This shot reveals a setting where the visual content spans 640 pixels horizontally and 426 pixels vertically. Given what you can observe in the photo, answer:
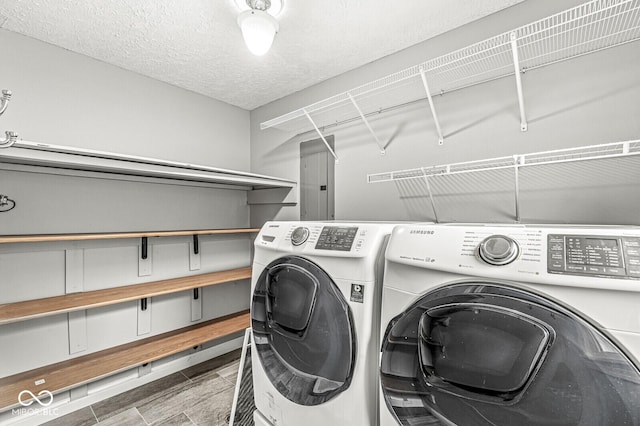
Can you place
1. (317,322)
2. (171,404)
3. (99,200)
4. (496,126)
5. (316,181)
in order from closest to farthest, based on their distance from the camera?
(317,322) < (496,126) < (171,404) < (99,200) < (316,181)

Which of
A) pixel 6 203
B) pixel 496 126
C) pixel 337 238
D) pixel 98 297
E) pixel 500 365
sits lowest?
pixel 98 297

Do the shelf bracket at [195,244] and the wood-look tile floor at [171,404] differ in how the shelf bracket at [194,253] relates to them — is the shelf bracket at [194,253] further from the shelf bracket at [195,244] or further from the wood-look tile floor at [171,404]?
the wood-look tile floor at [171,404]

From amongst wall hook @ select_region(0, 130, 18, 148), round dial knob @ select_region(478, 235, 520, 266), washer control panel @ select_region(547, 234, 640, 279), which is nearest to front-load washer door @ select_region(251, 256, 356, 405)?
round dial knob @ select_region(478, 235, 520, 266)

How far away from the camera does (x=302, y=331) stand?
1.24 metres

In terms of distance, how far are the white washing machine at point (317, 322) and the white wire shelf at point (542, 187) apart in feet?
2.40

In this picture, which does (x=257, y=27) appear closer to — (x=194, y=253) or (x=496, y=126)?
(x=496, y=126)

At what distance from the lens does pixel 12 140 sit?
127 cm

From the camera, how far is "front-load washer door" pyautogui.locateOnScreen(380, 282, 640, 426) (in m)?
0.62

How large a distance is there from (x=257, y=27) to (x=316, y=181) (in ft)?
4.11

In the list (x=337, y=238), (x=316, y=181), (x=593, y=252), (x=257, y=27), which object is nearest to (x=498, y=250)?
(x=593, y=252)

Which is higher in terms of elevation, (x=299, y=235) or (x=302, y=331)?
(x=299, y=235)

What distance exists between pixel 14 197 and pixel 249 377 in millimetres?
1753

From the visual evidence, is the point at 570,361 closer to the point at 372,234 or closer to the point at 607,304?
the point at 607,304

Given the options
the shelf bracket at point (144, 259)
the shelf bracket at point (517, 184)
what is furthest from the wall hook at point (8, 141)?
the shelf bracket at point (517, 184)
